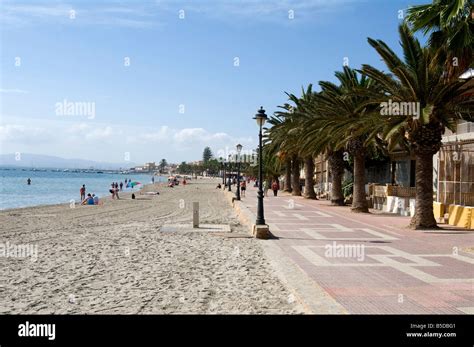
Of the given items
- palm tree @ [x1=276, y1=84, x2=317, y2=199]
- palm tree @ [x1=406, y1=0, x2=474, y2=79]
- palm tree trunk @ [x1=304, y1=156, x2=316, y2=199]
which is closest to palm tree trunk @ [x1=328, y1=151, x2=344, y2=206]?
palm tree @ [x1=276, y1=84, x2=317, y2=199]

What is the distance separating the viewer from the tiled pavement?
774 centimetres

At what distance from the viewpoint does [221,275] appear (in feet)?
33.9

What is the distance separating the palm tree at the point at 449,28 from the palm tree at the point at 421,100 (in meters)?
0.42

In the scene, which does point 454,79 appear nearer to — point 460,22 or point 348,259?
point 460,22

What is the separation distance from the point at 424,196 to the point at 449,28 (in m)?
6.52

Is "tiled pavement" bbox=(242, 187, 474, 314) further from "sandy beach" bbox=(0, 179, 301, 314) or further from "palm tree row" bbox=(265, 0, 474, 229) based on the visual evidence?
"palm tree row" bbox=(265, 0, 474, 229)

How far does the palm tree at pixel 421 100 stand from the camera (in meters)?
17.2

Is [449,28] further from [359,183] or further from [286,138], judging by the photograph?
[286,138]

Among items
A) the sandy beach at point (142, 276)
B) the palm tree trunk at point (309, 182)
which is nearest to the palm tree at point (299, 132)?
the palm tree trunk at point (309, 182)

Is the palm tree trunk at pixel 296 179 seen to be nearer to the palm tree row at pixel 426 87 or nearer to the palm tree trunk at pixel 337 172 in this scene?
the palm tree trunk at pixel 337 172

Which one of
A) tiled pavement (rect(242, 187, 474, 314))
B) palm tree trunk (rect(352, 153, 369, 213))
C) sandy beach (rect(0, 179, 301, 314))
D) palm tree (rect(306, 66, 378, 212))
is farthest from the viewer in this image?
palm tree trunk (rect(352, 153, 369, 213))

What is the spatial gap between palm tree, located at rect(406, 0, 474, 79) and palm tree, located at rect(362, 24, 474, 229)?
42 centimetres

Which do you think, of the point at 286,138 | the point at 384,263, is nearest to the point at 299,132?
the point at 286,138

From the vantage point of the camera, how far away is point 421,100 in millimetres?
17734
